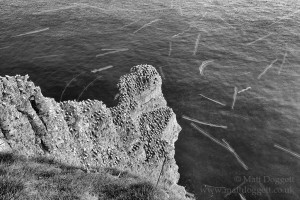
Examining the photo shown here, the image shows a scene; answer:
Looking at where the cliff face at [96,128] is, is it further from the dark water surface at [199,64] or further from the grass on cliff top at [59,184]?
the dark water surface at [199,64]

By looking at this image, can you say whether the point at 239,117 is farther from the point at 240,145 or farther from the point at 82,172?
the point at 82,172

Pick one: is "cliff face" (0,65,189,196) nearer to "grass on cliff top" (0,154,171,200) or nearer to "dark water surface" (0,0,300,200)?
"grass on cliff top" (0,154,171,200)

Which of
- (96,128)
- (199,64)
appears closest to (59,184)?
(96,128)

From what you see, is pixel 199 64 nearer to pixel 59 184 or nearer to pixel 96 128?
pixel 96 128

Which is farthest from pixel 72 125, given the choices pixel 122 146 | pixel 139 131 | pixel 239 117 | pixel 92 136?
pixel 239 117

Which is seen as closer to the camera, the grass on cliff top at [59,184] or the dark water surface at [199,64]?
the grass on cliff top at [59,184]

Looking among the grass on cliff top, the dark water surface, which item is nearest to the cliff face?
the grass on cliff top

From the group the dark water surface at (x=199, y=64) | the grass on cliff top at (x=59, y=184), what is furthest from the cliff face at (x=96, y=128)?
the dark water surface at (x=199, y=64)
